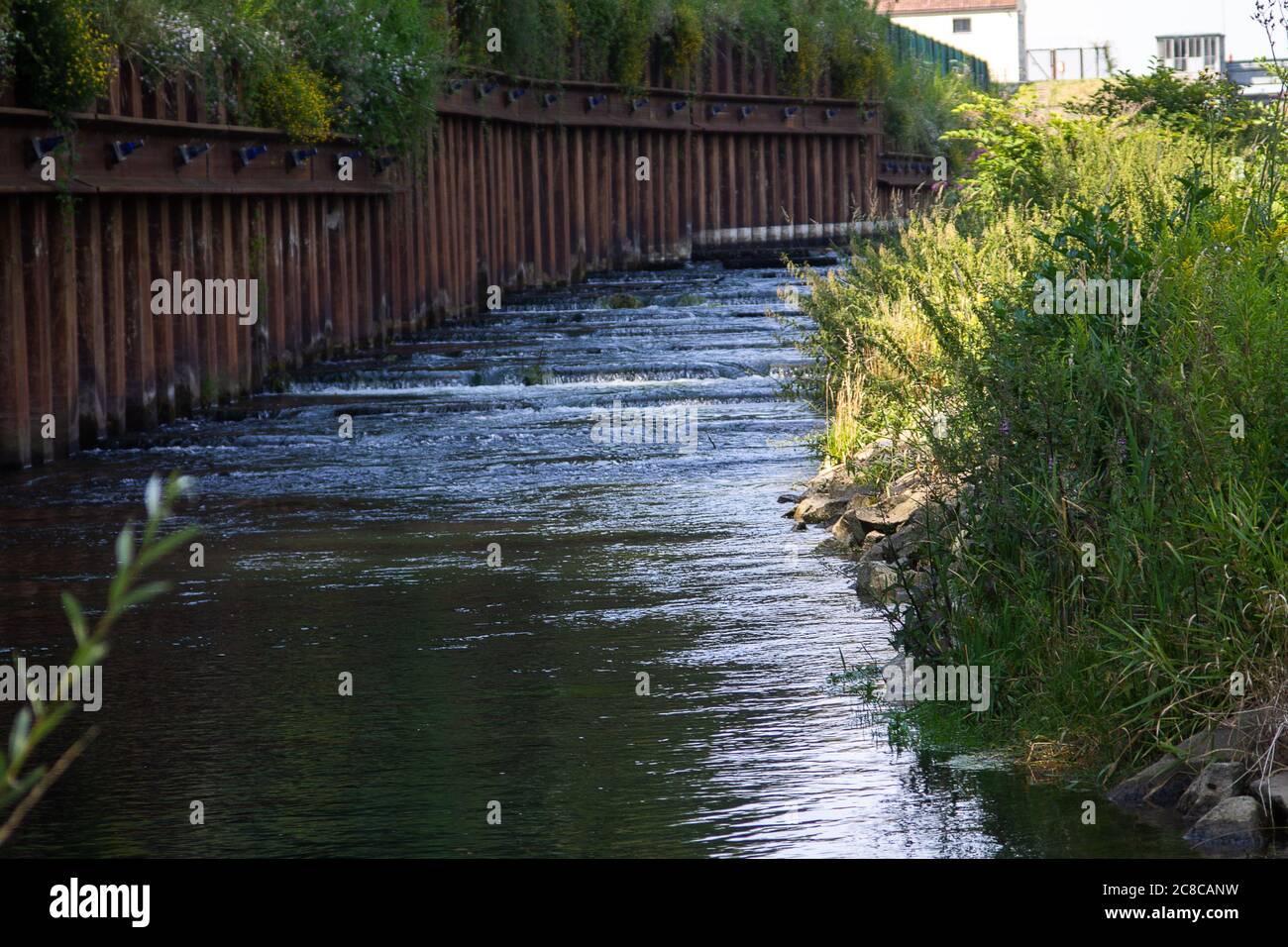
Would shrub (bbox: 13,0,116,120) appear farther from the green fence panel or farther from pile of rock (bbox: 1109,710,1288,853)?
the green fence panel

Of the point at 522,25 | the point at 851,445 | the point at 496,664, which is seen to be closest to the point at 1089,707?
the point at 496,664

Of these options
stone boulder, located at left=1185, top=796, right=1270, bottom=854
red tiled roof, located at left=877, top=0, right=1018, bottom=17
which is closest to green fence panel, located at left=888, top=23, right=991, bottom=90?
red tiled roof, located at left=877, top=0, right=1018, bottom=17

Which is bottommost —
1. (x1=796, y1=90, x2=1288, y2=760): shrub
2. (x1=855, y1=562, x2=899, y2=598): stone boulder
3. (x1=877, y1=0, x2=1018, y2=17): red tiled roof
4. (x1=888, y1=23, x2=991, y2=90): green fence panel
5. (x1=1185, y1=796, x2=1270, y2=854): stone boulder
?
(x1=1185, y1=796, x2=1270, y2=854): stone boulder

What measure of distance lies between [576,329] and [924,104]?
20.0 metres

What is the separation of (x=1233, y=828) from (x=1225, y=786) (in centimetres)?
24

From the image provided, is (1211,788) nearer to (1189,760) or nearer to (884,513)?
(1189,760)

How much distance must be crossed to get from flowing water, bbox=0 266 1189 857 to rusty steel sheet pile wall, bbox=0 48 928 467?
1.13 m

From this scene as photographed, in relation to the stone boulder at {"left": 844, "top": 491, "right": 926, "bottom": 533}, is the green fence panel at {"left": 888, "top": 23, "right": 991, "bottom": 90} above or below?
above

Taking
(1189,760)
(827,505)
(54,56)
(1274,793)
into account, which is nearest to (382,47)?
(54,56)

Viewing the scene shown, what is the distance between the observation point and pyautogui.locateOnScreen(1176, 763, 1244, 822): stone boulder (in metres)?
5.60

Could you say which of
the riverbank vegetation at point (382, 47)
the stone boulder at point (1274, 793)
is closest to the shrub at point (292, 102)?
the riverbank vegetation at point (382, 47)

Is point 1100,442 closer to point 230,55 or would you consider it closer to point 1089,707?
point 1089,707

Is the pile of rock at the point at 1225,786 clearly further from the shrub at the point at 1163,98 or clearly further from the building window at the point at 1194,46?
the building window at the point at 1194,46

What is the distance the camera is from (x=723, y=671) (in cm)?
758
